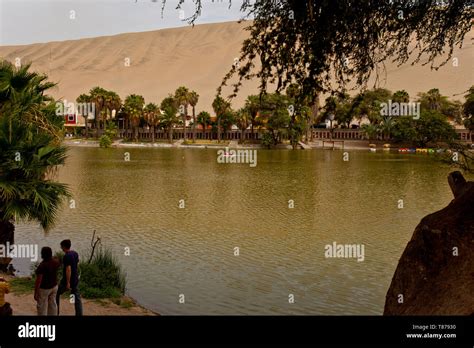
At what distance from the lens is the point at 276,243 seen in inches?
801

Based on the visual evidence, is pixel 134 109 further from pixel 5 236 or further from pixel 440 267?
pixel 440 267

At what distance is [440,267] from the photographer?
24.3ft

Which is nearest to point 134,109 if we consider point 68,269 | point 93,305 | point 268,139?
point 268,139

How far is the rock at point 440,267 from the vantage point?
6762 mm

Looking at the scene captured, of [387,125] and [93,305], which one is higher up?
[387,125]

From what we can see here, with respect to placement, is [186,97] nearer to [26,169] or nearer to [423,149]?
[423,149]

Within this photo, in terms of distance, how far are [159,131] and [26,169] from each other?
5351 inches

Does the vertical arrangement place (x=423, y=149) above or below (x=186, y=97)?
below

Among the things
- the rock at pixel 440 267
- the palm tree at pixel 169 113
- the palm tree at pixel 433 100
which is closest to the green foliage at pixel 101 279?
the rock at pixel 440 267

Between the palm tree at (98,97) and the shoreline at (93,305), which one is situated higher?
the palm tree at (98,97)

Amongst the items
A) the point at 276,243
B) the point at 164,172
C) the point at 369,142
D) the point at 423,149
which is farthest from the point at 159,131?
the point at 276,243

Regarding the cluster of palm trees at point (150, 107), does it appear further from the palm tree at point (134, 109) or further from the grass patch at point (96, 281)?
the grass patch at point (96, 281)

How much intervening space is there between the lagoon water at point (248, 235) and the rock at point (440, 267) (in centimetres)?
511

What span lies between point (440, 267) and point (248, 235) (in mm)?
14798
